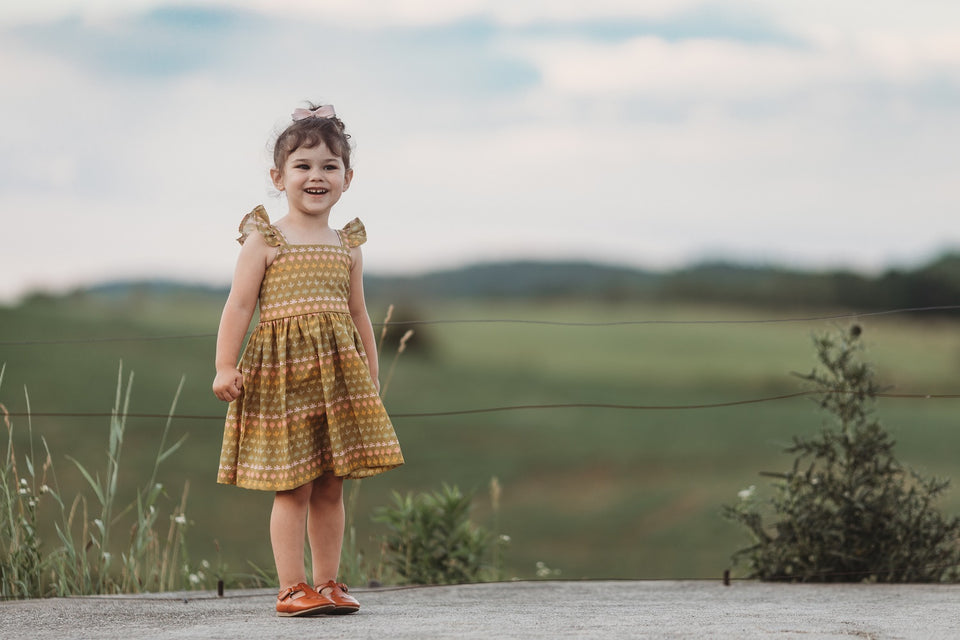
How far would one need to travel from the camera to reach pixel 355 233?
3668 millimetres

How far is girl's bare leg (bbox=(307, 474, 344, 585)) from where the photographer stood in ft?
11.5

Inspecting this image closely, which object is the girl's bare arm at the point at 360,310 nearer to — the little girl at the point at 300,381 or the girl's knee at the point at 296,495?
the little girl at the point at 300,381

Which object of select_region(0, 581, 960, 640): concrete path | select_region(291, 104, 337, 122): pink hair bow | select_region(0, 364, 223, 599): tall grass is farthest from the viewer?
select_region(0, 364, 223, 599): tall grass

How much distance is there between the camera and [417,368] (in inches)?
1104

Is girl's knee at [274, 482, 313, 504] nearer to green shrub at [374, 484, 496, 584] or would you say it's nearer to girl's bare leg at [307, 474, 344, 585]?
girl's bare leg at [307, 474, 344, 585]

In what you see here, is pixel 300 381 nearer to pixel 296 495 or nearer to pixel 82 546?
pixel 296 495

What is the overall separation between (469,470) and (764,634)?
45.5 feet

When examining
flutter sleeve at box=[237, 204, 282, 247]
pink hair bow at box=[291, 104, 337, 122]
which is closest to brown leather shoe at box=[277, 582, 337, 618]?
flutter sleeve at box=[237, 204, 282, 247]

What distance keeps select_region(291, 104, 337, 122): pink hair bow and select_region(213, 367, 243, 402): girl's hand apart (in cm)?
86

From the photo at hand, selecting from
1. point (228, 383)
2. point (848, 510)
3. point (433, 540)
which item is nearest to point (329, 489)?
point (228, 383)

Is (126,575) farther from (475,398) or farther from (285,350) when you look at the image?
(475,398)

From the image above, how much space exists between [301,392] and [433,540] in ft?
5.33

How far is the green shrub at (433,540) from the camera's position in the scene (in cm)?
478

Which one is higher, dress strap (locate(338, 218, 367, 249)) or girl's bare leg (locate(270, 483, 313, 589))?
dress strap (locate(338, 218, 367, 249))
